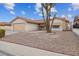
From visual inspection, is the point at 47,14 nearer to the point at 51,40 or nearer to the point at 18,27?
the point at 51,40

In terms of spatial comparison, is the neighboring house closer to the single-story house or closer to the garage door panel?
the single-story house

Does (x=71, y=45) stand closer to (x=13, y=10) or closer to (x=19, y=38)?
(x=19, y=38)

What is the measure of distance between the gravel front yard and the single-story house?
9 cm

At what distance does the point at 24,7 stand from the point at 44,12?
37 centimetres

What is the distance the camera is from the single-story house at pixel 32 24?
2930 millimetres

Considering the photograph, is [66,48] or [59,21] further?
[59,21]

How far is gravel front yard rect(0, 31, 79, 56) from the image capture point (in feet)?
9.00

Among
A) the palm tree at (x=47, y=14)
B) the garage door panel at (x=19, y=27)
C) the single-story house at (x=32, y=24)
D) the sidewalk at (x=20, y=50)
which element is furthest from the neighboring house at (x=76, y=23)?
the garage door panel at (x=19, y=27)

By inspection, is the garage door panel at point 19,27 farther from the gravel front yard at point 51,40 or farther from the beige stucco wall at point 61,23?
the beige stucco wall at point 61,23

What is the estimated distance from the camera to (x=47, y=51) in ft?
9.19

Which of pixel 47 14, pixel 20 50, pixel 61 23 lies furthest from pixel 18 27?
pixel 61 23

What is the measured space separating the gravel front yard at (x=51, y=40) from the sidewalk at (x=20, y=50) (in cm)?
7

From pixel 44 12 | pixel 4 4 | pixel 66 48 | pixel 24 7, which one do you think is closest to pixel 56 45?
pixel 66 48

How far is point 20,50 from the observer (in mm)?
2900
